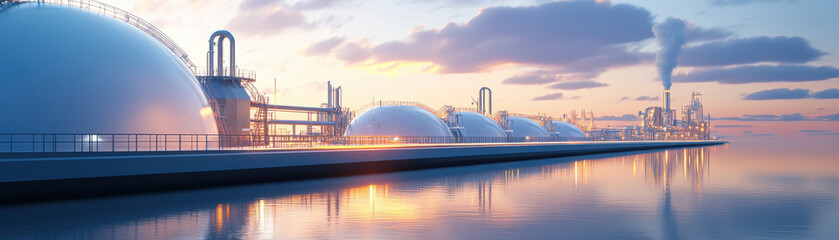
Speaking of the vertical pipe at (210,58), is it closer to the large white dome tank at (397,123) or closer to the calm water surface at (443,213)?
the calm water surface at (443,213)

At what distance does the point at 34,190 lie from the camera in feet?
74.1

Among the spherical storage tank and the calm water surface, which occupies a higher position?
the spherical storage tank

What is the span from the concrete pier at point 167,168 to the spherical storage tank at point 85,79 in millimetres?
4171

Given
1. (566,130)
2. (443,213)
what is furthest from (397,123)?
(566,130)

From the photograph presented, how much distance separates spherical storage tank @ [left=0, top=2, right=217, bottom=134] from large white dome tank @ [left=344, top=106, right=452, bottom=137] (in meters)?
33.2

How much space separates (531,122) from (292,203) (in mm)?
94592

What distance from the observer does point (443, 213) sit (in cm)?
1884

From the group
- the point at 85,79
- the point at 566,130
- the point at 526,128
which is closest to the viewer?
the point at 85,79

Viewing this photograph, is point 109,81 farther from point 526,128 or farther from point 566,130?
point 566,130

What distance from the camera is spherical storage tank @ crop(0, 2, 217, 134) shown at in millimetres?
28375

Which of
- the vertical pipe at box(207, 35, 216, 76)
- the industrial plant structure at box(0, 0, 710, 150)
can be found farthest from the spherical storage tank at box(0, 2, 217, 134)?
the vertical pipe at box(207, 35, 216, 76)

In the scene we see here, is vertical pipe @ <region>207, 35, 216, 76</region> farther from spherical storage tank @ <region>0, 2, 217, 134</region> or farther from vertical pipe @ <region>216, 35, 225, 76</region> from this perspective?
spherical storage tank @ <region>0, 2, 217, 134</region>

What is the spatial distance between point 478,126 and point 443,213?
6653cm

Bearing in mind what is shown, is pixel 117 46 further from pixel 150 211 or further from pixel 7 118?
pixel 150 211
